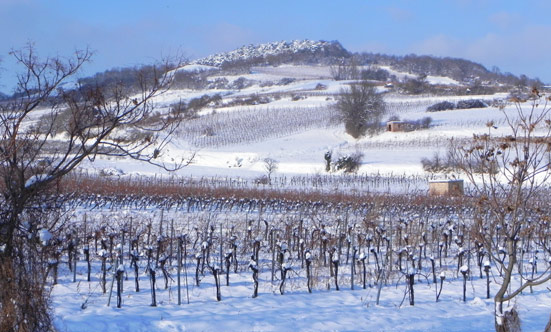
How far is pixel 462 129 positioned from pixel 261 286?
117ft

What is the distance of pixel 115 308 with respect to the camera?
30.3 ft

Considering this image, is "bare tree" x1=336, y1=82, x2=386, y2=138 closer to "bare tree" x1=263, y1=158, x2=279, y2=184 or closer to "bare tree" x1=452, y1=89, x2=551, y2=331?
"bare tree" x1=263, y1=158, x2=279, y2=184

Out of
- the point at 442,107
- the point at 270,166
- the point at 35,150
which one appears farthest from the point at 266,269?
the point at 442,107

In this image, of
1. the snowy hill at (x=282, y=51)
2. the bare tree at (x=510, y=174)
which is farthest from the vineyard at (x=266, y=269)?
the snowy hill at (x=282, y=51)

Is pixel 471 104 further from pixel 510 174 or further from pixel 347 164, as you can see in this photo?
pixel 510 174

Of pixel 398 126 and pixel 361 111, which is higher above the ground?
pixel 361 111

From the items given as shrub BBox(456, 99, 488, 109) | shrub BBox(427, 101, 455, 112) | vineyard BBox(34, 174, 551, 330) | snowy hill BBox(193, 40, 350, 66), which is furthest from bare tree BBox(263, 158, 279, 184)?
snowy hill BBox(193, 40, 350, 66)

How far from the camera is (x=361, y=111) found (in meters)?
51.3

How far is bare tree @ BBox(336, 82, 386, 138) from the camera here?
5034 centimetres

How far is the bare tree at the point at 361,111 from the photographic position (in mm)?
50344

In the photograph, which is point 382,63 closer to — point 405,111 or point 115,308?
point 405,111

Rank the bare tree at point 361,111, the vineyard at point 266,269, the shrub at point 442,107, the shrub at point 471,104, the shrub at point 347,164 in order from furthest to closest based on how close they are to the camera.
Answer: the shrub at point 442,107
the shrub at point 471,104
the bare tree at point 361,111
the shrub at point 347,164
the vineyard at point 266,269

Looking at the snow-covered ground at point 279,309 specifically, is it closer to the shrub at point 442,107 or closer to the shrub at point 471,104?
the shrub at point 471,104

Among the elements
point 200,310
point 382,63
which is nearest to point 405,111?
point 200,310
